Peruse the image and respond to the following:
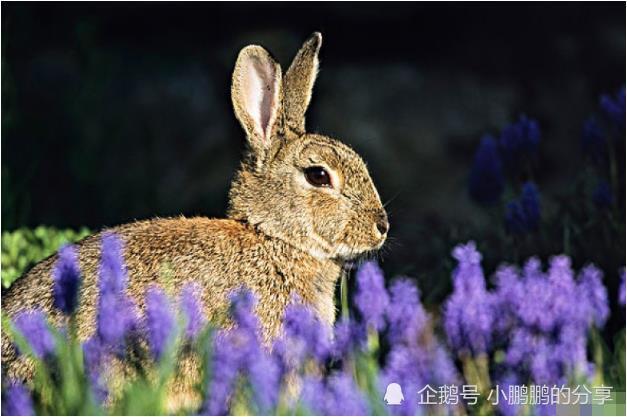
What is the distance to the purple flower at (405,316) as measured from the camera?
14.7 feet

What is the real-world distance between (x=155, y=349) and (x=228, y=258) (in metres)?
1.21

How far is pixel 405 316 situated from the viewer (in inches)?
177

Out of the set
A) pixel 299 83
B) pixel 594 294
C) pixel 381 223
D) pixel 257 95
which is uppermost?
pixel 299 83

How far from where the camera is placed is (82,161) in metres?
9.13

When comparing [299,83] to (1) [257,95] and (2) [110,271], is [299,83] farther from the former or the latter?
(2) [110,271]

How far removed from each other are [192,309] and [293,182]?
1.21 metres

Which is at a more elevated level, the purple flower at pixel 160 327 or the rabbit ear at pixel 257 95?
the rabbit ear at pixel 257 95

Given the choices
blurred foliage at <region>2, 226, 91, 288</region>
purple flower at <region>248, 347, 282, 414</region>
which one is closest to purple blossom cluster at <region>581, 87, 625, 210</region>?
blurred foliage at <region>2, 226, 91, 288</region>

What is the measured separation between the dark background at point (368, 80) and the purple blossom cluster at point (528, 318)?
16.2 ft

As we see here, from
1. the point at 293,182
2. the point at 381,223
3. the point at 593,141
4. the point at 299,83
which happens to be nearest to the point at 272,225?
the point at 293,182

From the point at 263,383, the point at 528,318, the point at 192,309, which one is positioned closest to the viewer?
the point at 263,383

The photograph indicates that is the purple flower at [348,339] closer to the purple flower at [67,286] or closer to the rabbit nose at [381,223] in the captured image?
the purple flower at [67,286]

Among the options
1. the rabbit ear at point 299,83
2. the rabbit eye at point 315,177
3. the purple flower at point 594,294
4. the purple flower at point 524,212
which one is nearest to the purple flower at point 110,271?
the rabbit eye at point 315,177

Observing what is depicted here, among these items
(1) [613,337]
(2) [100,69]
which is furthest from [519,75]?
(1) [613,337]
